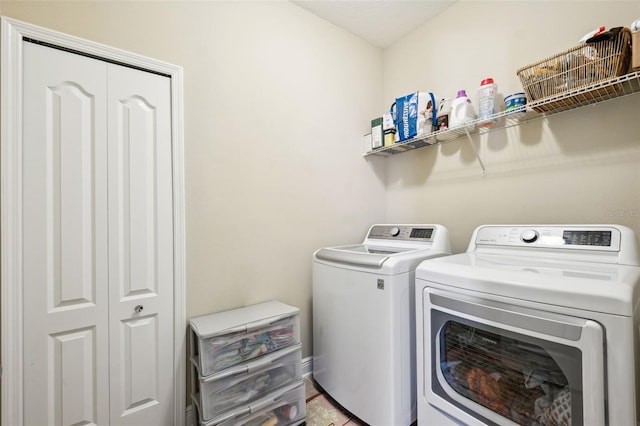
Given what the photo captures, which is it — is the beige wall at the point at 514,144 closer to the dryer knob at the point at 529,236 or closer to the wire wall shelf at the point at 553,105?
the wire wall shelf at the point at 553,105

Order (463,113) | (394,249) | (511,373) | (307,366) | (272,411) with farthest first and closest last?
(307,366) < (394,249) < (463,113) < (272,411) < (511,373)

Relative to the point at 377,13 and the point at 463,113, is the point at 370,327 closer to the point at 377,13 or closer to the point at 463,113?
the point at 463,113

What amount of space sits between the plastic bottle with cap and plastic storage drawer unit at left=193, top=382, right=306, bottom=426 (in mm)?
1801

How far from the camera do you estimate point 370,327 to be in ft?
4.52

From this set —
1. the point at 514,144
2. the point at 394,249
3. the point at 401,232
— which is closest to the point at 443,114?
the point at 514,144

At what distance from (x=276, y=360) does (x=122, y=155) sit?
1282 mm

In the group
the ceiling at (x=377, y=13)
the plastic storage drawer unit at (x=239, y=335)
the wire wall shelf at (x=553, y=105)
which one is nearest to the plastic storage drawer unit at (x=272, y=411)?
the plastic storage drawer unit at (x=239, y=335)

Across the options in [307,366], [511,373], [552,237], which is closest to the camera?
[511,373]

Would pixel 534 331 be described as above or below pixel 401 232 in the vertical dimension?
below

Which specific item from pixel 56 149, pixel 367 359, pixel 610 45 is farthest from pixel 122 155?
pixel 610 45

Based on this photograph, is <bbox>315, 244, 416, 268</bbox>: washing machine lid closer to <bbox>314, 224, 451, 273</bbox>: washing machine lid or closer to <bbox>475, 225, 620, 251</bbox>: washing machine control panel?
<bbox>314, 224, 451, 273</bbox>: washing machine lid

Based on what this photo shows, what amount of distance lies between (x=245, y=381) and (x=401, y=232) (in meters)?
1.29

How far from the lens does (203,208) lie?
1501 mm

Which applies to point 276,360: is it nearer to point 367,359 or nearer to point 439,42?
point 367,359
